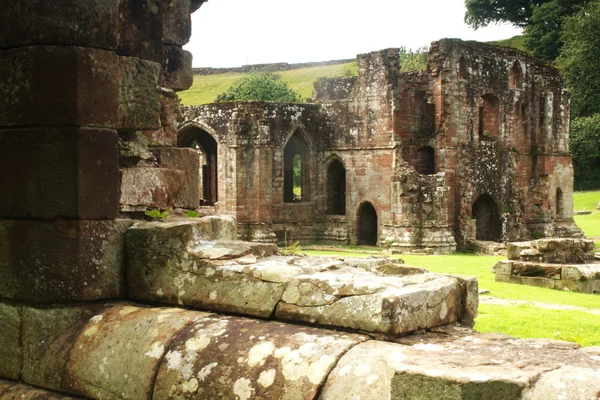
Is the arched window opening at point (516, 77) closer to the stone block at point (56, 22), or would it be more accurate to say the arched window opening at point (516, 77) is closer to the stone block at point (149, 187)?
the stone block at point (149, 187)

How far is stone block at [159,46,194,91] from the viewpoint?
5.68 m

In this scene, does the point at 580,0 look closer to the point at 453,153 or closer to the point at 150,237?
the point at 453,153

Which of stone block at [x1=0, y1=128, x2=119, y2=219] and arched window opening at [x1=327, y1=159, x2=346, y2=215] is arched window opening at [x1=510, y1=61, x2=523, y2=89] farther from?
stone block at [x1=0, y1=128, x2=119, y2=219]

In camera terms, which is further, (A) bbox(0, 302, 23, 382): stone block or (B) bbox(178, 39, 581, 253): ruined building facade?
(B) bbox(178, 39, 581, 253): ruined building facade

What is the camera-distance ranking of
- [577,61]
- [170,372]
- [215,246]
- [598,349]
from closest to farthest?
1. [598,349]
2. [170,372]
3. [215,246]
4. [577,61]

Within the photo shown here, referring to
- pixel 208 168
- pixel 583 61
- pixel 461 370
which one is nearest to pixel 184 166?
pixel 461 370

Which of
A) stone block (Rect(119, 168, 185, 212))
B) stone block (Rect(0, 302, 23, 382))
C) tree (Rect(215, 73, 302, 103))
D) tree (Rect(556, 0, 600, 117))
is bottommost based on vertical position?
stone block (Rect(0, 302, 23, 382))

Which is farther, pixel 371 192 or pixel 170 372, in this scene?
pixel 371 192

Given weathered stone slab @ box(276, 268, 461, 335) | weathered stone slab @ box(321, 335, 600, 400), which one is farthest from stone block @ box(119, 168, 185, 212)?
weathered stone slab @ box(321, 335, 600, 400)

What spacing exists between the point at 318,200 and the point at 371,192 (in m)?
2.52

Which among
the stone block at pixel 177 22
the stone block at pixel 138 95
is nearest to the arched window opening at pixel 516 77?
the stone block at pixel 177 22

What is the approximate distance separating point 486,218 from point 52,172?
2567 cm

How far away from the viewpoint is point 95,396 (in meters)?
4.04

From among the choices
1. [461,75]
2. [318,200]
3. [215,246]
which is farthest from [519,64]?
[215,246]
